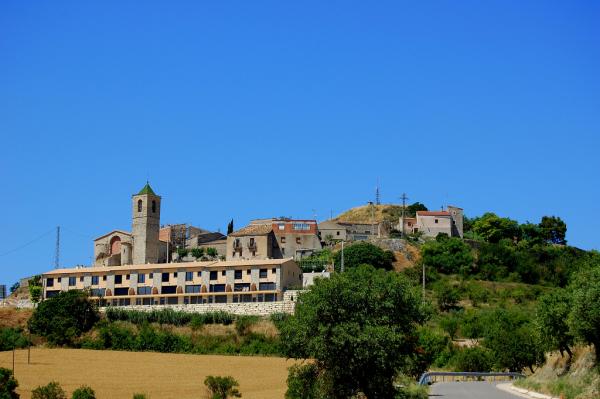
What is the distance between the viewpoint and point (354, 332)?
36.7 metres

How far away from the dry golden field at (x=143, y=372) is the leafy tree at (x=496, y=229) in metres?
57.5

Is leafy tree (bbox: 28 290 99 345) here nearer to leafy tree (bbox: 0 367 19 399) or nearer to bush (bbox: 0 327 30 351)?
A: bush (bbox: 0 327 30 351)

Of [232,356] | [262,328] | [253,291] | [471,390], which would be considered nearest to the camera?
[471,390]

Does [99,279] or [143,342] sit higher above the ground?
[99,279]

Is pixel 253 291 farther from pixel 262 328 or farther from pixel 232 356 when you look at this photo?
pixel 232 356

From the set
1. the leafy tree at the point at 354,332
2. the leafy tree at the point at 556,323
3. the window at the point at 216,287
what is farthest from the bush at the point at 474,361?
the window at the point at 216,287

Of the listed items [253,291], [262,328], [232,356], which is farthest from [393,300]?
[253,291]

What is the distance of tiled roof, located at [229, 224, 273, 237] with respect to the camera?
10456 centimetres

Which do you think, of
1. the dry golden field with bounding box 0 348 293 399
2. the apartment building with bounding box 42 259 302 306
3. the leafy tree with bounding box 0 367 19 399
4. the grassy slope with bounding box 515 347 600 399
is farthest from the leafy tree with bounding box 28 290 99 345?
the grassy slope with bounding box 515 347 600 399

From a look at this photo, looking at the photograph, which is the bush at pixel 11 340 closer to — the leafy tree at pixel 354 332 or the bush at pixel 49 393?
the bush at pixel 49 393

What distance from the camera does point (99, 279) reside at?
94438 millimetres

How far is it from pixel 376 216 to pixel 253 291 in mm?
56811

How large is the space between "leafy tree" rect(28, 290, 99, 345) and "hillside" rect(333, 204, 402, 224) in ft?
198

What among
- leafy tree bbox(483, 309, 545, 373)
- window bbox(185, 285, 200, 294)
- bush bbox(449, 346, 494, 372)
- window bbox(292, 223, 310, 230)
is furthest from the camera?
window bbox(292, 223, 310, 230)
